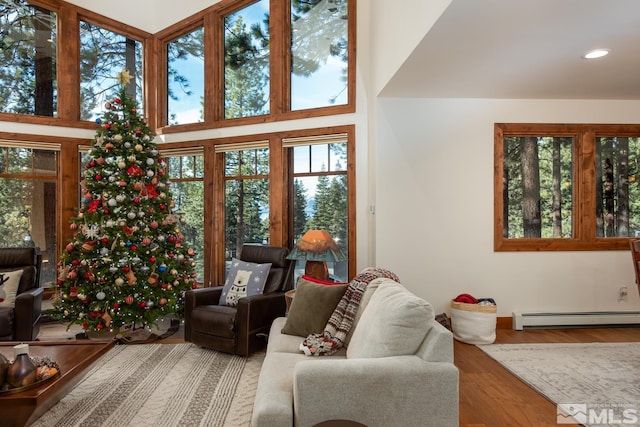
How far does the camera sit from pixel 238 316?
10.5 feet

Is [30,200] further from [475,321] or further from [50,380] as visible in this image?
[475,321]

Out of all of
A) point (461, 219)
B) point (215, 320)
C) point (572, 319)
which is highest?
point (461, 219)

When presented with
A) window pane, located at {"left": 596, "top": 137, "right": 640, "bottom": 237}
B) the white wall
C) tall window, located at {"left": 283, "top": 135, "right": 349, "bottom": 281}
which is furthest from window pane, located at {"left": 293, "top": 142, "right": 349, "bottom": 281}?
window pane, located at {"left": 596, "top": 137, "right": 640, "bottom": 237}

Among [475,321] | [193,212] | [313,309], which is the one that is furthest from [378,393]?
[193,212]

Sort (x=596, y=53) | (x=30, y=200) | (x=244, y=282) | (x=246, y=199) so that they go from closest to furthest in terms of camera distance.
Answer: (x=596, y=53) < (x=244, y=282) < (x=30, y=200) < (x=246, y=199)

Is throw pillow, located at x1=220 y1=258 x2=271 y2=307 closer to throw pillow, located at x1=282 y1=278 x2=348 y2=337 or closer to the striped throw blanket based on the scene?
throw pillow, located at x1=282 y1=278 x2=348 y2=337

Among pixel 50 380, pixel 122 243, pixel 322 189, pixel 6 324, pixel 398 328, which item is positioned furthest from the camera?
pixel 322 189

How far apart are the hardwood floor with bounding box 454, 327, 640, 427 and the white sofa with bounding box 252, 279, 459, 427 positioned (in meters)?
0.78

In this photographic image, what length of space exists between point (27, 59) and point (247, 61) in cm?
276

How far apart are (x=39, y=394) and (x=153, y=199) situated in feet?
8.39

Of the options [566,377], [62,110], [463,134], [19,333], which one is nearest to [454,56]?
[463,134]

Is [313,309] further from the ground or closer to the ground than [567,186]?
closer to the ground

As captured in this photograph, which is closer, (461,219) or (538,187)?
(461,219)

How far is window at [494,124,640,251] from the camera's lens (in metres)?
4.04
